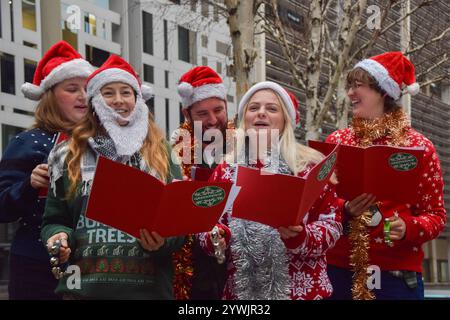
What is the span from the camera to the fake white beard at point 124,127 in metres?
2.79

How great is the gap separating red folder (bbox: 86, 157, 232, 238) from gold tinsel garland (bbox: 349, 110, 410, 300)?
105 cm

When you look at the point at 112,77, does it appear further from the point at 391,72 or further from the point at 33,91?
the point at 391,72

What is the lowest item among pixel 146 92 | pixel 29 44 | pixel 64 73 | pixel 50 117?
pixel 50 117

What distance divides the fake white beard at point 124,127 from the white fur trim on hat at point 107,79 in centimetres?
5

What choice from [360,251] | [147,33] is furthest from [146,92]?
[147,33]

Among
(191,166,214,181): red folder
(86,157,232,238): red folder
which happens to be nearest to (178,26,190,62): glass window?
(191,166,214,181): red folder

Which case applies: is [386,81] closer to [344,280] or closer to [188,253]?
[344,280]

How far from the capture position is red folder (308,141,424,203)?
2824 mm

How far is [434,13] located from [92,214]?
11152 mm

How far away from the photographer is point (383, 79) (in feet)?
11.5

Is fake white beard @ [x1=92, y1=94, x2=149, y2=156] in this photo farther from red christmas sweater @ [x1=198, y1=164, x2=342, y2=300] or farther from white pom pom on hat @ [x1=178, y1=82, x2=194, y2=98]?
white pom pom on hat @ [x1=178, y1=82, x2=194, y2=98]

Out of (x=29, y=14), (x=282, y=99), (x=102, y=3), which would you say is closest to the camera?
(x=282, y=99)

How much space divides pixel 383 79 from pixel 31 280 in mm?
1993

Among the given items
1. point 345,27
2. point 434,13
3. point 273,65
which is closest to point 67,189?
point 345,27
